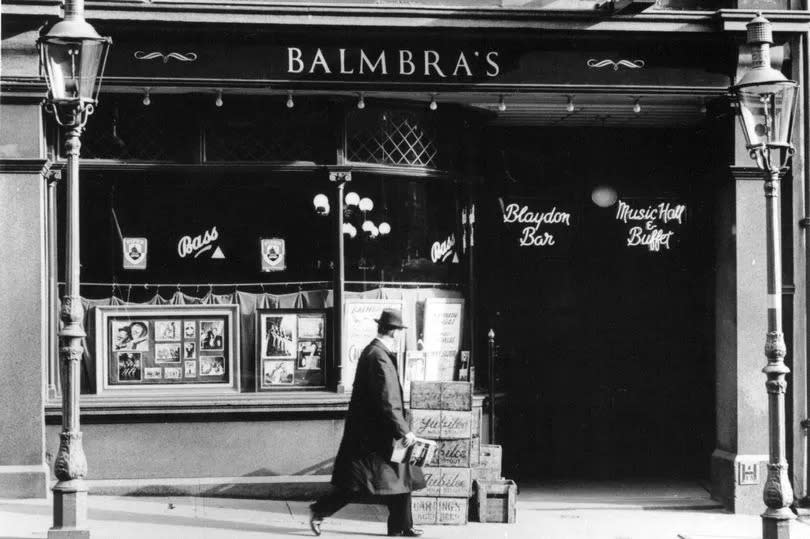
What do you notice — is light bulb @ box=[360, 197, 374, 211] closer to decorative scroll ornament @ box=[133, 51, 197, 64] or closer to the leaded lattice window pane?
the leaded lattice window pane

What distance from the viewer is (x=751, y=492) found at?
38.1 ft

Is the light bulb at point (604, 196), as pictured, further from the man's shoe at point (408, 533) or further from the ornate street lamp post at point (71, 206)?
the ornate street lamp post at point (71, 206)

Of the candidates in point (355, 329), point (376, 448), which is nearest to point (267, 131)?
point (355, 329)

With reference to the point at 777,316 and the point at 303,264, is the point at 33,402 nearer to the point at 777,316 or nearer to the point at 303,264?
the point at 303,264

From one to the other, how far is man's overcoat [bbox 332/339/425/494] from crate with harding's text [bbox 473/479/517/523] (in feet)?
3.21

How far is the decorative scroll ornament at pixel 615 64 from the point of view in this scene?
11.8 meters

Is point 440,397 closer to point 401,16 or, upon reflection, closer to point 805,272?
point 401,16

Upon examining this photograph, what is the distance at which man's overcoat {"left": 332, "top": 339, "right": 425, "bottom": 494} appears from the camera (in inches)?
382

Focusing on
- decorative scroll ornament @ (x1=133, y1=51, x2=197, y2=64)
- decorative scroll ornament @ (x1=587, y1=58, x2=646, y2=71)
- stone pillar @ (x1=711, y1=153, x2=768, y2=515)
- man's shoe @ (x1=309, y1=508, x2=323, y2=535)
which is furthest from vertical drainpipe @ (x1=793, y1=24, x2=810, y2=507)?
decorative scroll ornament @ (x1=133, y1=51, x2=197, y2=64)

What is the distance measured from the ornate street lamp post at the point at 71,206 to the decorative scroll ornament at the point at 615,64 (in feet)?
16.8

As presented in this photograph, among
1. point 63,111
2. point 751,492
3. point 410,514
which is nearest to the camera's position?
point 63,111

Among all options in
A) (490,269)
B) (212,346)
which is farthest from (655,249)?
(212,346)

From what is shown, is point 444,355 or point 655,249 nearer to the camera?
point 444,355

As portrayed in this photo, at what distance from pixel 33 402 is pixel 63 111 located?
3.15 meters
